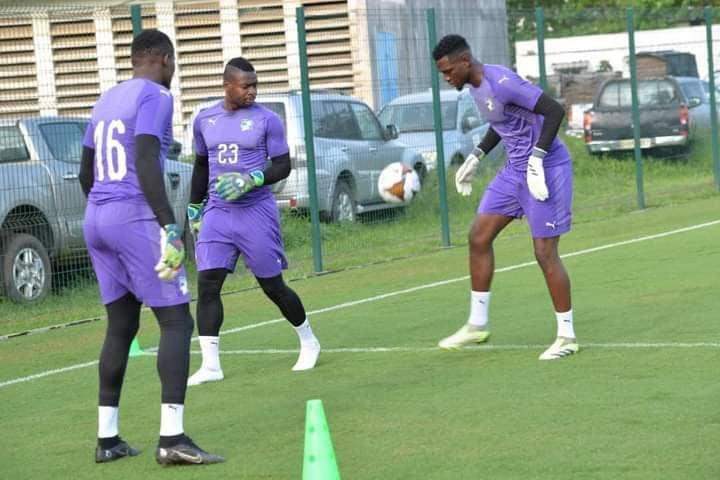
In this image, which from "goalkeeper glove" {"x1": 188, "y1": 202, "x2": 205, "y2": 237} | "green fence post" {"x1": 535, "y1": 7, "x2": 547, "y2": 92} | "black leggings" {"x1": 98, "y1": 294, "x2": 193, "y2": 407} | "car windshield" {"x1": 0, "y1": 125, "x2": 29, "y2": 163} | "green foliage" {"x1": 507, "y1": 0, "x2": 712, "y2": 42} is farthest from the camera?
"green foliage" {"x1": 507, "y1": 0, "x2": 712, "y2": 42}

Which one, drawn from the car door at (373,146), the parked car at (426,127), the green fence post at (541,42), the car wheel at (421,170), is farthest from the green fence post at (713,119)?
the car door at (373,146)

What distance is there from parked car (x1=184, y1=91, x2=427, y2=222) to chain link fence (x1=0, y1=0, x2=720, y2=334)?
2 cm

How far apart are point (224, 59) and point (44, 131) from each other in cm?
289

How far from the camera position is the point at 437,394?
8.65 metres

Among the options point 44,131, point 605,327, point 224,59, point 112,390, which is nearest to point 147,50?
point 112,390

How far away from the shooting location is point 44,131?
14.0 m

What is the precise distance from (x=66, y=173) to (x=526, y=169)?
18.5ft

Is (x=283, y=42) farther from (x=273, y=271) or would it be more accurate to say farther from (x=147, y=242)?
(x=147, y=242)

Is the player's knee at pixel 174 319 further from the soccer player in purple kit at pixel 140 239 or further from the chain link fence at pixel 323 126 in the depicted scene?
the chain link fence at pixel 323 126

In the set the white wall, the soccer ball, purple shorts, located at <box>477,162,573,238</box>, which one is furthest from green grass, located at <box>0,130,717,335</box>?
purple shorts, located at <box>477,162,573,238</box>

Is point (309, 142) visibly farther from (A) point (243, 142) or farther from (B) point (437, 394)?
(B) point (437, 394)

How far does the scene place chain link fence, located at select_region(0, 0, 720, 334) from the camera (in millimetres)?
13867

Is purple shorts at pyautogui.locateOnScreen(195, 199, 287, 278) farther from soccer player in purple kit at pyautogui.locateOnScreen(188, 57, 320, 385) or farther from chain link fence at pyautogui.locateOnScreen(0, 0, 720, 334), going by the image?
chain link fence at pyautogui.locateOnScreen(0, 0, 720, 334)

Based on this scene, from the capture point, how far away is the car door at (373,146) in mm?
17375
